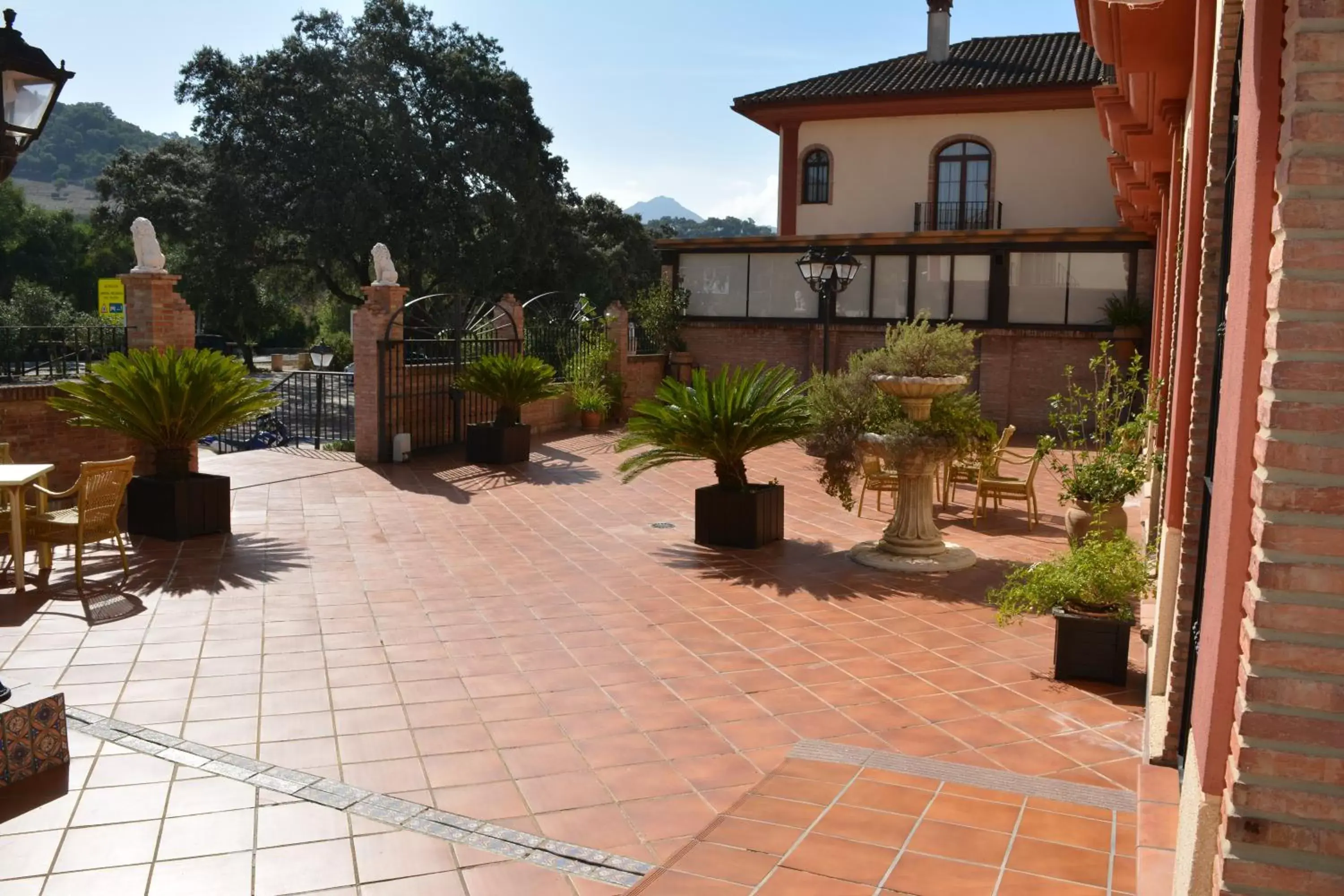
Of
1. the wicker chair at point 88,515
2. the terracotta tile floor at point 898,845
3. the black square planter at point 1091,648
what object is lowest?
the terracotta tile floor at point 898,845

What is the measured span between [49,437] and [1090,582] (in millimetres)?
9521

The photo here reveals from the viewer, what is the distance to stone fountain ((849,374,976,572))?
Answer: 8539 mm

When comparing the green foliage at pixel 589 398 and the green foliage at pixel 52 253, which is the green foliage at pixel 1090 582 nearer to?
the green foliage at pixel 589 398

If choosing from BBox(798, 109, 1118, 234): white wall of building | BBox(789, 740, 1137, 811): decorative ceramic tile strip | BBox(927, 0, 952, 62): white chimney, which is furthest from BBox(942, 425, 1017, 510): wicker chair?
BBox(927, 0, 952, 62): white chimney

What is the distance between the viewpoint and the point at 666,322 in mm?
22531

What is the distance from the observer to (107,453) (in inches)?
444

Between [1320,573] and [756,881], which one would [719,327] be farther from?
[1320,573]

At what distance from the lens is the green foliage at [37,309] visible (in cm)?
2858

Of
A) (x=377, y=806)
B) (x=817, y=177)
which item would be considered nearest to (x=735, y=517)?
(x=377, y=806)

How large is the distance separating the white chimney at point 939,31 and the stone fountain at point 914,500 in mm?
21030

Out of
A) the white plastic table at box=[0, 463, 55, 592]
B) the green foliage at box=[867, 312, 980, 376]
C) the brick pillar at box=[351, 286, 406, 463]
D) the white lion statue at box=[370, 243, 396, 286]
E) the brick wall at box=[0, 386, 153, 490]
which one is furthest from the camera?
the white lion statue at box=[370, 243, 396, 286]

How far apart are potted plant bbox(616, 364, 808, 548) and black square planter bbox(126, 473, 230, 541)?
3.58m

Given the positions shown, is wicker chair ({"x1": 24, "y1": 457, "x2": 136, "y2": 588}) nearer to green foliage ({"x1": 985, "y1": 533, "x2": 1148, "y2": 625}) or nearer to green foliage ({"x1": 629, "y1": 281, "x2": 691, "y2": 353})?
green foliage ({"x1": 985, "y1": 533, "x2": 1148, "y2": 625})

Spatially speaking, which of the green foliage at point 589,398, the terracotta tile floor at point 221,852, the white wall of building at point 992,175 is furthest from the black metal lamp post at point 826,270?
the terracotta tile floor at point 221,852
